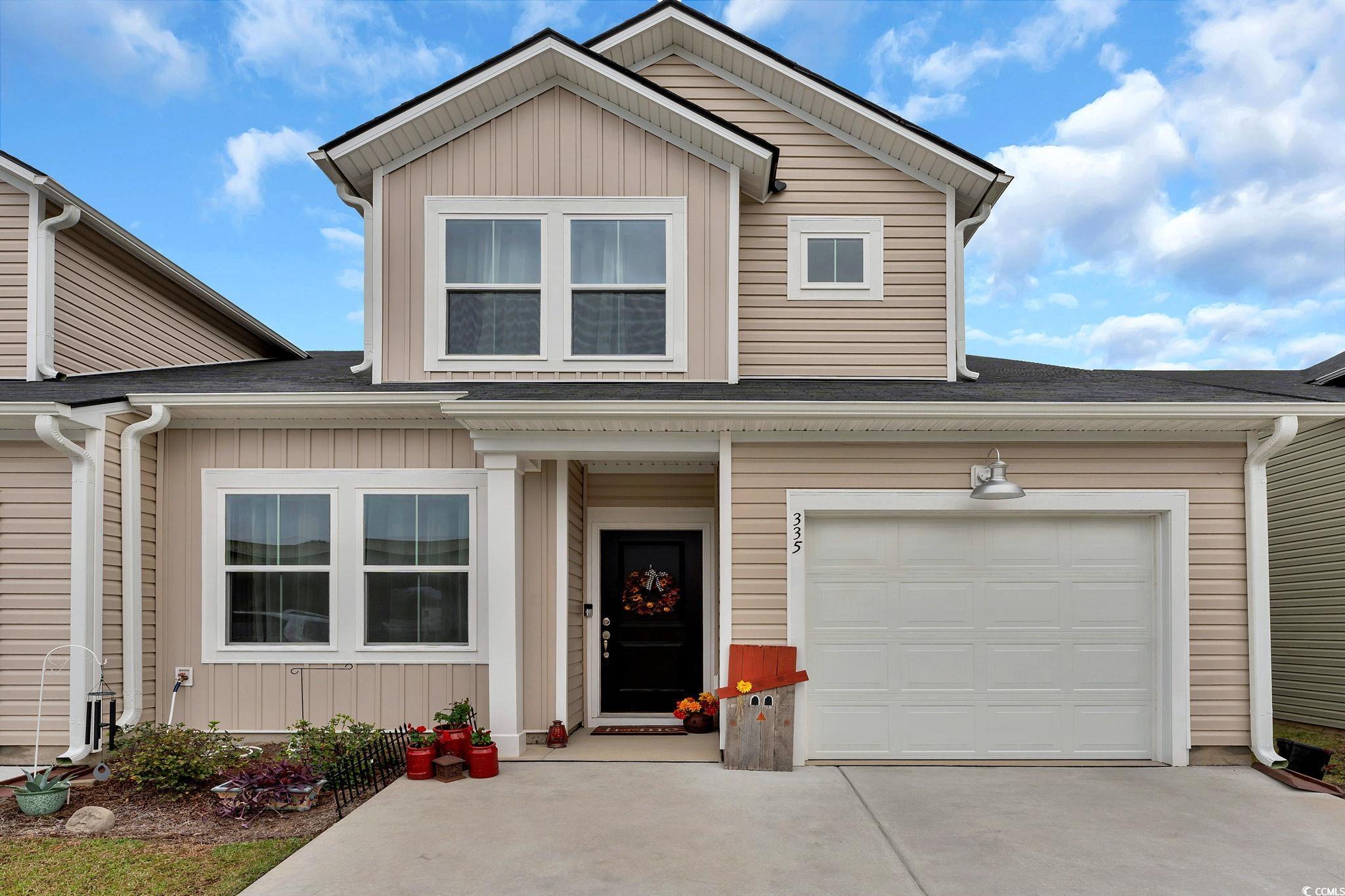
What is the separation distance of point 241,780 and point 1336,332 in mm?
→ 52468

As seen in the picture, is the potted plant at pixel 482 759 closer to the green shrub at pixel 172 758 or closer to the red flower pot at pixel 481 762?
the red flower pot at pixel 481 762

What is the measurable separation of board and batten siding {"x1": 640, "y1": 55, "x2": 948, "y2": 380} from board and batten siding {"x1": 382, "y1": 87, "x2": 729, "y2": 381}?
0.61 meters

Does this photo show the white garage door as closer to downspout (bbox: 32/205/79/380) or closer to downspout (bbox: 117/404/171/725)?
downspout (bbox: 117/404/171/725)

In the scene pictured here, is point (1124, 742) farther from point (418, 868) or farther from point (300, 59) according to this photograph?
point (300, 59)

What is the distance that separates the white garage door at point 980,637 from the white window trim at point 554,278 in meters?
2.10

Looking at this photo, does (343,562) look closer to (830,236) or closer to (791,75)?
(830,236)

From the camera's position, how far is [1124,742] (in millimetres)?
6406

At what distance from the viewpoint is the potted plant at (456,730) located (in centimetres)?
596

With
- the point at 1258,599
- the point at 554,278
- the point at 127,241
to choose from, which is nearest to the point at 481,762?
the point at 554,278

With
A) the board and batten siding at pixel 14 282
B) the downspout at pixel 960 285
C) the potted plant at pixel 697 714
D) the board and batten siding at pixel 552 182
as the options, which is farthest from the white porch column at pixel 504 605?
the board and batten siding at pixel 14 282

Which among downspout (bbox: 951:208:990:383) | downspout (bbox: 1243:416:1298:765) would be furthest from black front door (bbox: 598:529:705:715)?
downspout (bbox: 1243:416:1298:765)

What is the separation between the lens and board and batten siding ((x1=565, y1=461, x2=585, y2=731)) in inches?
281

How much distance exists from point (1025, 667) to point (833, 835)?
2.55m

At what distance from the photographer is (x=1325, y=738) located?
26.6 feet
